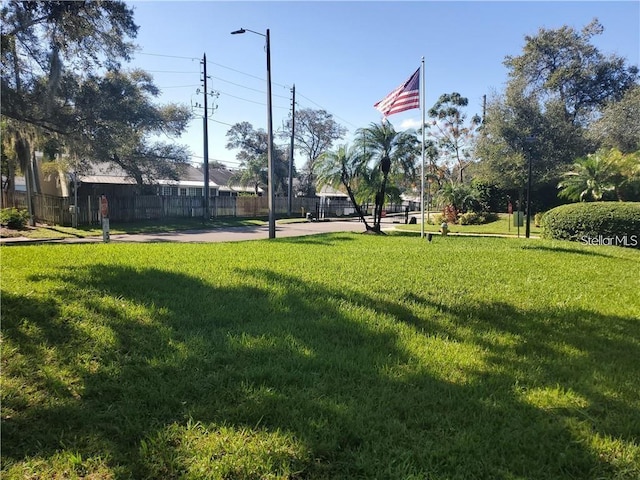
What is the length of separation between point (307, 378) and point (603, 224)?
1496 cm

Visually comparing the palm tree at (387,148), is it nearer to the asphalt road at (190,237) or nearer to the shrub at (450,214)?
the asphalt road at (190,237)

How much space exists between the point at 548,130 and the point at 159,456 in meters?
32.5

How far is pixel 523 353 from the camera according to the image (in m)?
3.73

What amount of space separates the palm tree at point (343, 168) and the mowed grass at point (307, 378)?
12442 mm

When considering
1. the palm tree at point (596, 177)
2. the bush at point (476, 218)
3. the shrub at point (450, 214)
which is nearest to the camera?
the palm tree at point (596, 177)

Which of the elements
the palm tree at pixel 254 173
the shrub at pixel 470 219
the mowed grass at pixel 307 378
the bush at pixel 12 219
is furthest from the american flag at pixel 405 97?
the palm tree at pixel 254 173

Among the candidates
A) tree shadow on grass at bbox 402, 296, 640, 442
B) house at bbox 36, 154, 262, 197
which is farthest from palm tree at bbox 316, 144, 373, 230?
tree shadow on grass at bbox 402, 296, 640, 442

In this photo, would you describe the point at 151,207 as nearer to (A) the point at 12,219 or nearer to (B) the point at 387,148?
(A) the point at 12,219

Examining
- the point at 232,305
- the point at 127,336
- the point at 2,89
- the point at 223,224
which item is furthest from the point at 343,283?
the point at 223,224

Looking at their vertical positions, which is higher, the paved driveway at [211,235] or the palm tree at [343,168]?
the palm tree at [343,168]

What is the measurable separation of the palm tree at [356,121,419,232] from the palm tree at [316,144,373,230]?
0.49 m

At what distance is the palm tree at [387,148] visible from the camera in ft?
56.3

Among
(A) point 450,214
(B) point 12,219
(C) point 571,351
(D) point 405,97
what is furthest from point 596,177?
(B) point 12,219

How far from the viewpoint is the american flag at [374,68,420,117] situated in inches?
525
